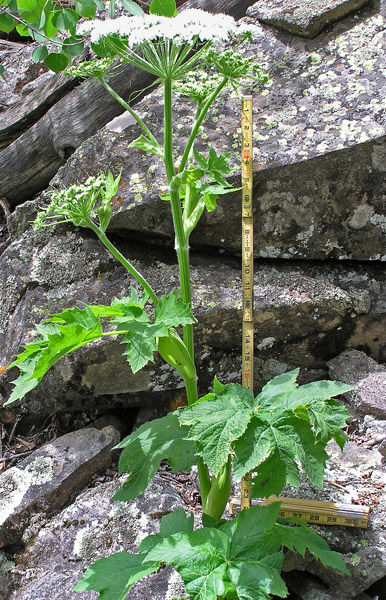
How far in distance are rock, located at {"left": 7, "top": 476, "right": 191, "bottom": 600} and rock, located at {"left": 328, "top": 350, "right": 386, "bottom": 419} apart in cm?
134

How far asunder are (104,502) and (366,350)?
2125 millimetres

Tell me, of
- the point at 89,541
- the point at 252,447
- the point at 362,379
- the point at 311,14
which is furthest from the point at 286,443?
the point at 311,14

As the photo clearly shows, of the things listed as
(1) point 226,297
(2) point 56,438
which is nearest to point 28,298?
(2) point 56,438

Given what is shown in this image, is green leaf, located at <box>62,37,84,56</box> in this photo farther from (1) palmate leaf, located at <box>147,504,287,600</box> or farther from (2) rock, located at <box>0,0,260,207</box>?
(1) palmate leaf, located at <box>147,504,287,600</box>

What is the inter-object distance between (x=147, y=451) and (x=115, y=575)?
0.54m

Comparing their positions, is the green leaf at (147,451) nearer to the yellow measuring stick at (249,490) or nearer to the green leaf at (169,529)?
the green leaf at (169,529)

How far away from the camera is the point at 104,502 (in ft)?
10.7

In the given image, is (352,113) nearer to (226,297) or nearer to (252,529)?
(226,297)

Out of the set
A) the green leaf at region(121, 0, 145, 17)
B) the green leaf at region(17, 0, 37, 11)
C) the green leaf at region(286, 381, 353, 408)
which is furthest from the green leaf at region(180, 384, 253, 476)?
the green leaf at region(17, 0, 37, 11)

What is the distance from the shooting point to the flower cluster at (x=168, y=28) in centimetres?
216

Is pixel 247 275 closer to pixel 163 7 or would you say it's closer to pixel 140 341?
pixel 140 341

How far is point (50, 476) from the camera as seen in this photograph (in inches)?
134

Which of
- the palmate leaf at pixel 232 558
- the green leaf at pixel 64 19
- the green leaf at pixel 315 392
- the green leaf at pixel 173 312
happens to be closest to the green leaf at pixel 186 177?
the green leaf at pixel 173 312

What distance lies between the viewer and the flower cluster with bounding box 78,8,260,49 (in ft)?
7.10
